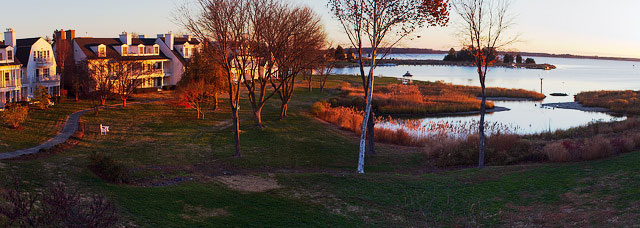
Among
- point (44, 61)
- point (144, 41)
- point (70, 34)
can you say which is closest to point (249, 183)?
point (44, 61)

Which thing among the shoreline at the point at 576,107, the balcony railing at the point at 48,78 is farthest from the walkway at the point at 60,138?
the shoreline at the point at 576,107

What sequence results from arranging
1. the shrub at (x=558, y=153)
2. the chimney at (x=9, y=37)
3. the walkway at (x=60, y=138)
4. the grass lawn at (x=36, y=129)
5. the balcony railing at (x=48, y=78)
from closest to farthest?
the shrub at (x=558, y=153)
the walkway at (x=60, y=138)
the grass lawn at (x=36, y=129)
the chimney at (x=9, y=37)
the balcony railing at (x=48, y=78)

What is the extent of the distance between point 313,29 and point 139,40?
29290 millimetres

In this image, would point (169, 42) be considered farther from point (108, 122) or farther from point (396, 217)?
point (396, 217)

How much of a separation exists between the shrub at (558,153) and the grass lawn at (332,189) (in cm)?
164

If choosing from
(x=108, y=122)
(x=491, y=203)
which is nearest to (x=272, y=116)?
(x=108, y=122)

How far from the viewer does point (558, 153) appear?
1967 centimetres

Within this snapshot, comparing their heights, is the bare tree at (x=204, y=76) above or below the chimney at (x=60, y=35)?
below

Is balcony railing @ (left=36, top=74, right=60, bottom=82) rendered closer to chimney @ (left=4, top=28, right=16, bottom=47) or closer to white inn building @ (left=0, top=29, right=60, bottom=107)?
white inn building @ (left=0, top=29, right=60, bottom=107)

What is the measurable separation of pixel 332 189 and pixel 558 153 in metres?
10.1

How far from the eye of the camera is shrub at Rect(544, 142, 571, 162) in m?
19.3

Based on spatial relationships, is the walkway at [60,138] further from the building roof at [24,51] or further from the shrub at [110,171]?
the building roof at [24,51]

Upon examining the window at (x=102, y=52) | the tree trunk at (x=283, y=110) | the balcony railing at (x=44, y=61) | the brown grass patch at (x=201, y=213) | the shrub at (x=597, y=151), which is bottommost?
the brown grass patch at (x=201, y=213)

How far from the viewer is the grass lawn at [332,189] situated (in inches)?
491
